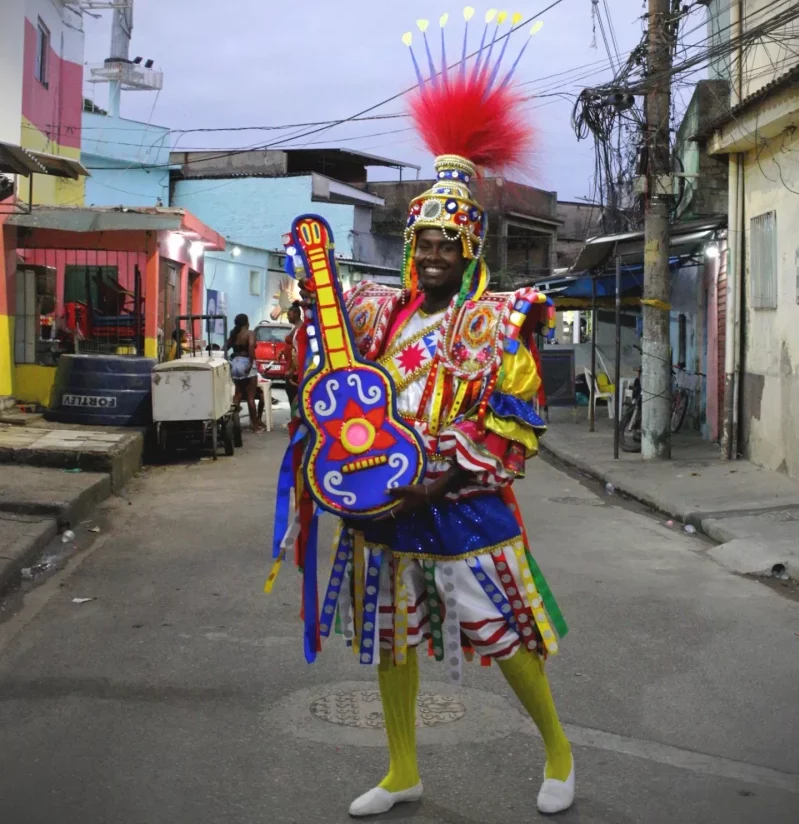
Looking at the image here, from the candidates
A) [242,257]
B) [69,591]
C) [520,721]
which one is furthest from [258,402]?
[242,257]

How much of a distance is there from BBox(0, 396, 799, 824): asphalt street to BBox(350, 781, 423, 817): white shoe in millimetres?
56

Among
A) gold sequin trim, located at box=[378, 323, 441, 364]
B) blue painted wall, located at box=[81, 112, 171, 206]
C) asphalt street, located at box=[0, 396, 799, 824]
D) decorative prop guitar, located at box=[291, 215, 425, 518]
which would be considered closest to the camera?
decorative prop guitar, located at box=[291, 215, 425, 518]

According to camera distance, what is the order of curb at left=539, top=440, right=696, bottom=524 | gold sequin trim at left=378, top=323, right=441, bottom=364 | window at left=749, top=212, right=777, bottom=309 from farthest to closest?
1. window at left=749, top=212, right=777, bottom=309
2. curb at left=539, top=440, right=696, bottom=524
3. gold sequin trim at left=378, top=323, right=441, bottom=364

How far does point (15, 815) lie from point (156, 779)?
1.58ft

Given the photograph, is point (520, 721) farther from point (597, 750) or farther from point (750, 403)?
point (750, 403)

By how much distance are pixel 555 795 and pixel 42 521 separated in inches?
231

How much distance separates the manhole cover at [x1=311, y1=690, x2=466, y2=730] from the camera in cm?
439

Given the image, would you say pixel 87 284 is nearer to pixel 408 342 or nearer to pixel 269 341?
pixel 269 341

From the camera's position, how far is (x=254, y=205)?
128ft

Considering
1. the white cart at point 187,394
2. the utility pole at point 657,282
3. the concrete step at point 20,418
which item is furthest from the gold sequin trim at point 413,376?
the concrete step at point 20,418

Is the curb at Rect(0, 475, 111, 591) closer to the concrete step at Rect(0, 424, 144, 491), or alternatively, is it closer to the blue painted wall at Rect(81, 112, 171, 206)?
the concrete step at Rect(0, 424, 144, 491)

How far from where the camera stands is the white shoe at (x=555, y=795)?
11.4ft

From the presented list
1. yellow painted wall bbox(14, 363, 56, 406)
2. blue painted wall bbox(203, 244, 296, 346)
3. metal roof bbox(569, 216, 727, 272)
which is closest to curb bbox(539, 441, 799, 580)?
metal roof bbox(569, 216, 727, 272)

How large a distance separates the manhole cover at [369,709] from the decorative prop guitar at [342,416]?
1.46 metres
